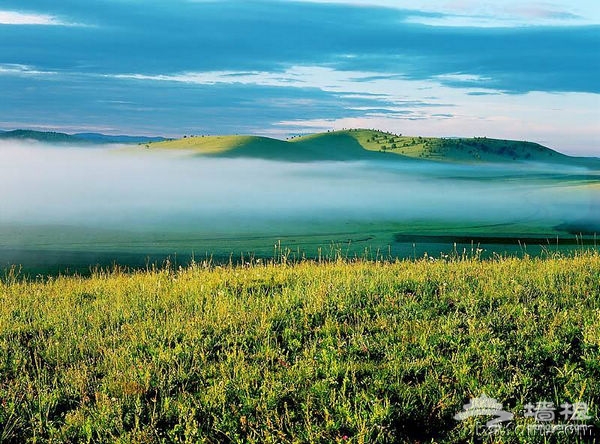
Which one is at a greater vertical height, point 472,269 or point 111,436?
point 472,269

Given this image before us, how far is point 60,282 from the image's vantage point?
1677 cm

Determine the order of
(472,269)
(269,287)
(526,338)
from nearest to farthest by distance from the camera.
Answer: (526,338) → (269,287) → (472,269)

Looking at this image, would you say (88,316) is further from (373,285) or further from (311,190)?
(311,190)

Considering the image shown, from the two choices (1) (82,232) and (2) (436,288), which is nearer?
(2) (436,288)

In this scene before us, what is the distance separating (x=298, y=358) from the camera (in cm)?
889

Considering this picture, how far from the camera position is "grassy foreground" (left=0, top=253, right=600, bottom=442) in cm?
721

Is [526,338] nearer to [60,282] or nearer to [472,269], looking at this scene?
[472,269]

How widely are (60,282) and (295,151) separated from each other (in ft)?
380

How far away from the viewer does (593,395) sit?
7.87m

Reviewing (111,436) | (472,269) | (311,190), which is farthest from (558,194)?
(111,436)

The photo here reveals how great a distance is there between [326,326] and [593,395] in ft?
12.6

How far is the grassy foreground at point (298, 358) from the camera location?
7.21 meters

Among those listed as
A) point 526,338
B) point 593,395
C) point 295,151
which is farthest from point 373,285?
point 295,151

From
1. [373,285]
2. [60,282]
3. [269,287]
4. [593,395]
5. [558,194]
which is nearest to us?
[593,395]
